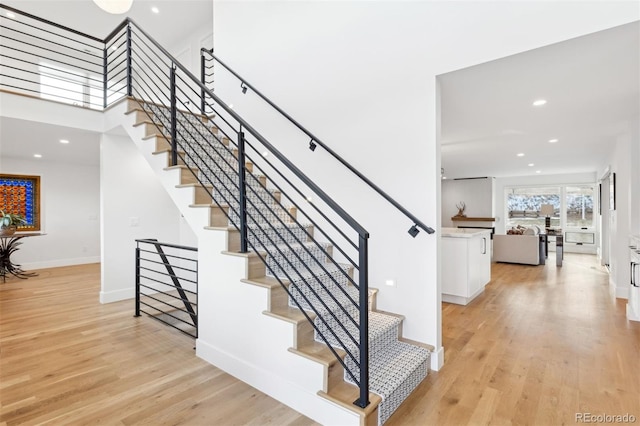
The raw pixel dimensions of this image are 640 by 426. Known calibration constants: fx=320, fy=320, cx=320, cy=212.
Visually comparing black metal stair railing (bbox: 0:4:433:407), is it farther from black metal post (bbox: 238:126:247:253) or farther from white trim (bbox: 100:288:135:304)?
white trim (bbox: 100:288:135:304)

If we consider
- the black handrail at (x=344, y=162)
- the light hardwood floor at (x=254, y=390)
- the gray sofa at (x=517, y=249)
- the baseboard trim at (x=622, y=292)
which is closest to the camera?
the light hardwood floor at (x=254, y=390)

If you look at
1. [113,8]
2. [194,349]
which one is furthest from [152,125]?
[194,349]

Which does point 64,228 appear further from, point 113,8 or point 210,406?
point 210,406

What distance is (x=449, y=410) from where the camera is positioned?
2.00m

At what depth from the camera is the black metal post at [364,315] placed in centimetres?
171

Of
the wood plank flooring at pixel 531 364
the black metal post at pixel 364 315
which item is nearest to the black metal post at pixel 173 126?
the black metal post at pixel 364 315

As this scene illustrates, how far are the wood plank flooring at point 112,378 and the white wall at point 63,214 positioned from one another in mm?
4051

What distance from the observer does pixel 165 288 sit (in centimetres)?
507

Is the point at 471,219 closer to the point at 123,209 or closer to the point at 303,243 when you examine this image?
the point at 303,243

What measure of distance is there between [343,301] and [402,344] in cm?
59

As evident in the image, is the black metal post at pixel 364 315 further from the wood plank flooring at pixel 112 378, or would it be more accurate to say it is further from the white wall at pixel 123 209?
the white wall at pixel 123 209

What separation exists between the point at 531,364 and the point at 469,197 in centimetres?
879

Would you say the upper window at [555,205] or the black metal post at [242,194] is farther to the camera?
the upper window at [555,205]

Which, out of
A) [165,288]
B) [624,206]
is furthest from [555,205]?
[165,288]
